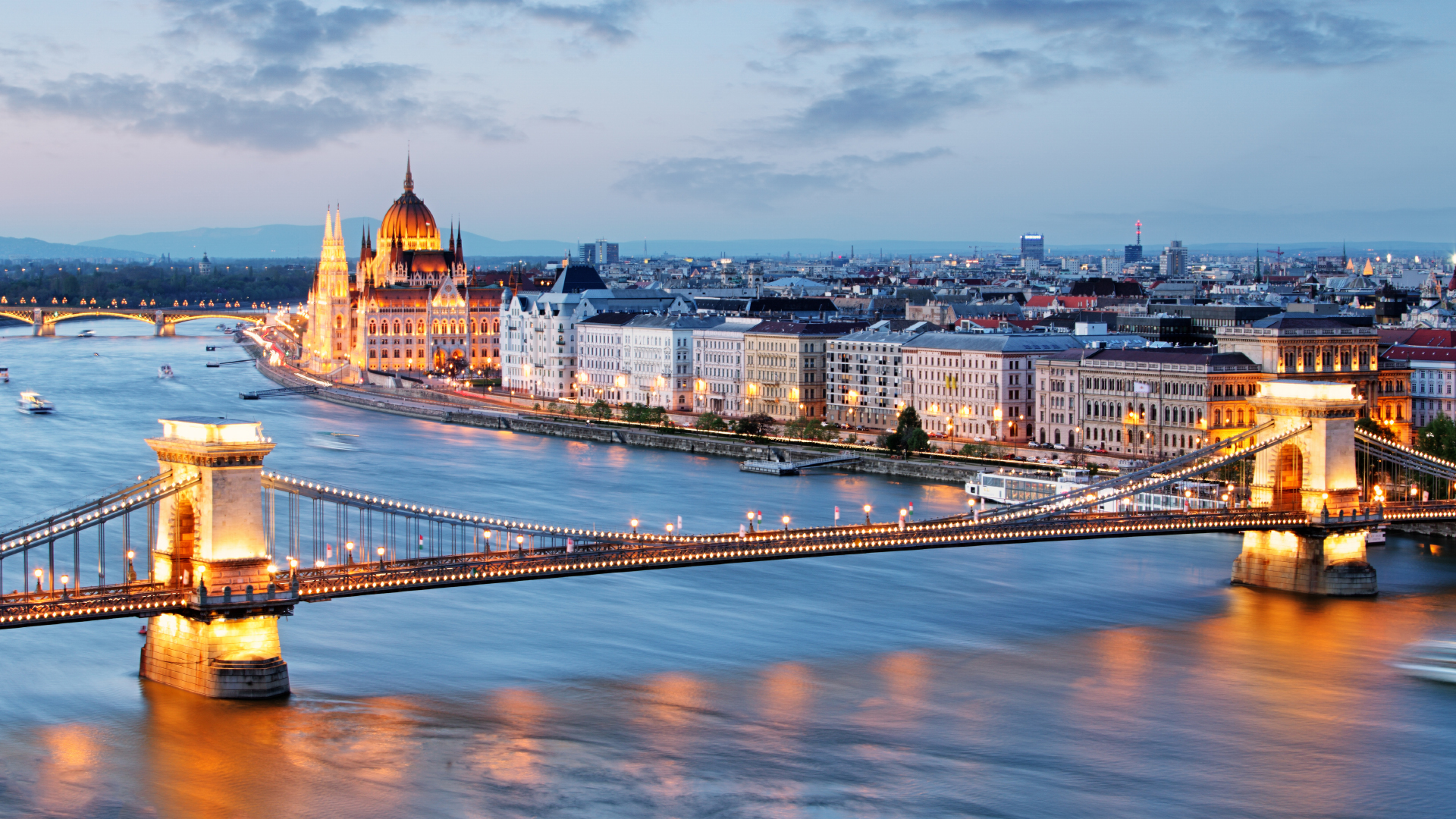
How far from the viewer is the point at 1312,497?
29797mm

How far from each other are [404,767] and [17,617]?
13.1ft

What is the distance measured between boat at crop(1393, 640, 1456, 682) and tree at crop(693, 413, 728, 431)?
28581 millimetres

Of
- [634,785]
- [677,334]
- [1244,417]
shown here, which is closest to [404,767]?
[634,785]

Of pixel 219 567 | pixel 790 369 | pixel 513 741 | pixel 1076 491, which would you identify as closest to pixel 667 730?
pixel 513 741

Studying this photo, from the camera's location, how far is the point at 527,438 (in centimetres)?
5538

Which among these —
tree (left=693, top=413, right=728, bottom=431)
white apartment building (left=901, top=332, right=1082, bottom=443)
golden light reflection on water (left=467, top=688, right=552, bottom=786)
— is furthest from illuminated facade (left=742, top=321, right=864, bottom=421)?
golden light reflection on water (left=467, top=688, right=552, bottom=786)

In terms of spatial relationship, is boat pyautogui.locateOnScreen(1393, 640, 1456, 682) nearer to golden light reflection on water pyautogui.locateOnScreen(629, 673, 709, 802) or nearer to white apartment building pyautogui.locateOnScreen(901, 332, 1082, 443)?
golden light reflection on water pyautogui.locateOnScreen(629, 673, 709, 802)

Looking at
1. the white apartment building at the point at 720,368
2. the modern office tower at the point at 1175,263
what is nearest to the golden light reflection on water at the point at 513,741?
the white apartment building at the point at 720,368

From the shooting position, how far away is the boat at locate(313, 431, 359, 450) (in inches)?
1959

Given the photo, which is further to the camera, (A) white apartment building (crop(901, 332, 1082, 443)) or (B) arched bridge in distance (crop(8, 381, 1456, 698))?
(A) white apartment building (crop(901, 332, 1082, 443))

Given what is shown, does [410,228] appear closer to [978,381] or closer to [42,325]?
[42,325]

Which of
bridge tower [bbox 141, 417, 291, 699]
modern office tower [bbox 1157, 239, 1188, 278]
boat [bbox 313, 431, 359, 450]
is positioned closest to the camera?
bridge tower [bbox 141, 417, 291, 699]

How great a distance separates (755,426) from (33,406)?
2044 centimetres

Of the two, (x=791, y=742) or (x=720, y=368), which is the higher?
(x=720, y=368)
